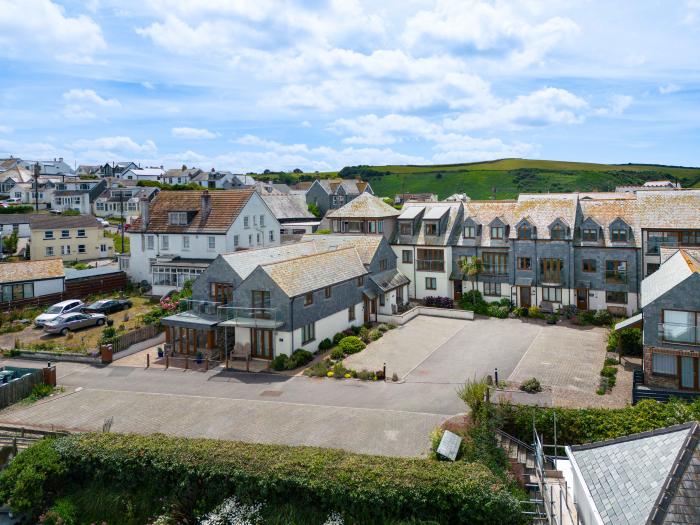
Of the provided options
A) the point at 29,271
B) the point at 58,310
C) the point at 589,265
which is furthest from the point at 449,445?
the point at 29,271

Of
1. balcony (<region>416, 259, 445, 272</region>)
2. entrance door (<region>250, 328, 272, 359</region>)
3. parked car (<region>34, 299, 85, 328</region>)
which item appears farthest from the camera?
balcony (<region>416, 259, 445, 272</region>)

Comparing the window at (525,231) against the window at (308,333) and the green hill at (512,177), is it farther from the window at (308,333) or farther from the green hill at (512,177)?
the green hill at (512,177)

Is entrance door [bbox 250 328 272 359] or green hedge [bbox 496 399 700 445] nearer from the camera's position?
green hedge [bbox 496 399 700 445]

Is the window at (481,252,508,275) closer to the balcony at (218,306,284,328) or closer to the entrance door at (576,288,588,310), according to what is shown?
the entrance door at (576,288,588,310)

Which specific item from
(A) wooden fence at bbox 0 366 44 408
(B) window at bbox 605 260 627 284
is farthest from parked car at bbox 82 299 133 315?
(B) window at bbox 605 260 627 284

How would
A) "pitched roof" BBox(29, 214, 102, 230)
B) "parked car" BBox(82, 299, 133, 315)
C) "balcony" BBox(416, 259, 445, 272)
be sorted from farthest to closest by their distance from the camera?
"pitched roof" BBox(29, 214, 102, 230) < "balcony" BBox(416, 259, 445, 272) < "parked car" BBox(82, 299, 133, 315)

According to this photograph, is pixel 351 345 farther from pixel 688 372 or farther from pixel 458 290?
pixel 688 372

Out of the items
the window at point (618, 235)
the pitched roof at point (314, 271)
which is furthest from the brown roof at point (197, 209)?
the window at point (618, 235)
